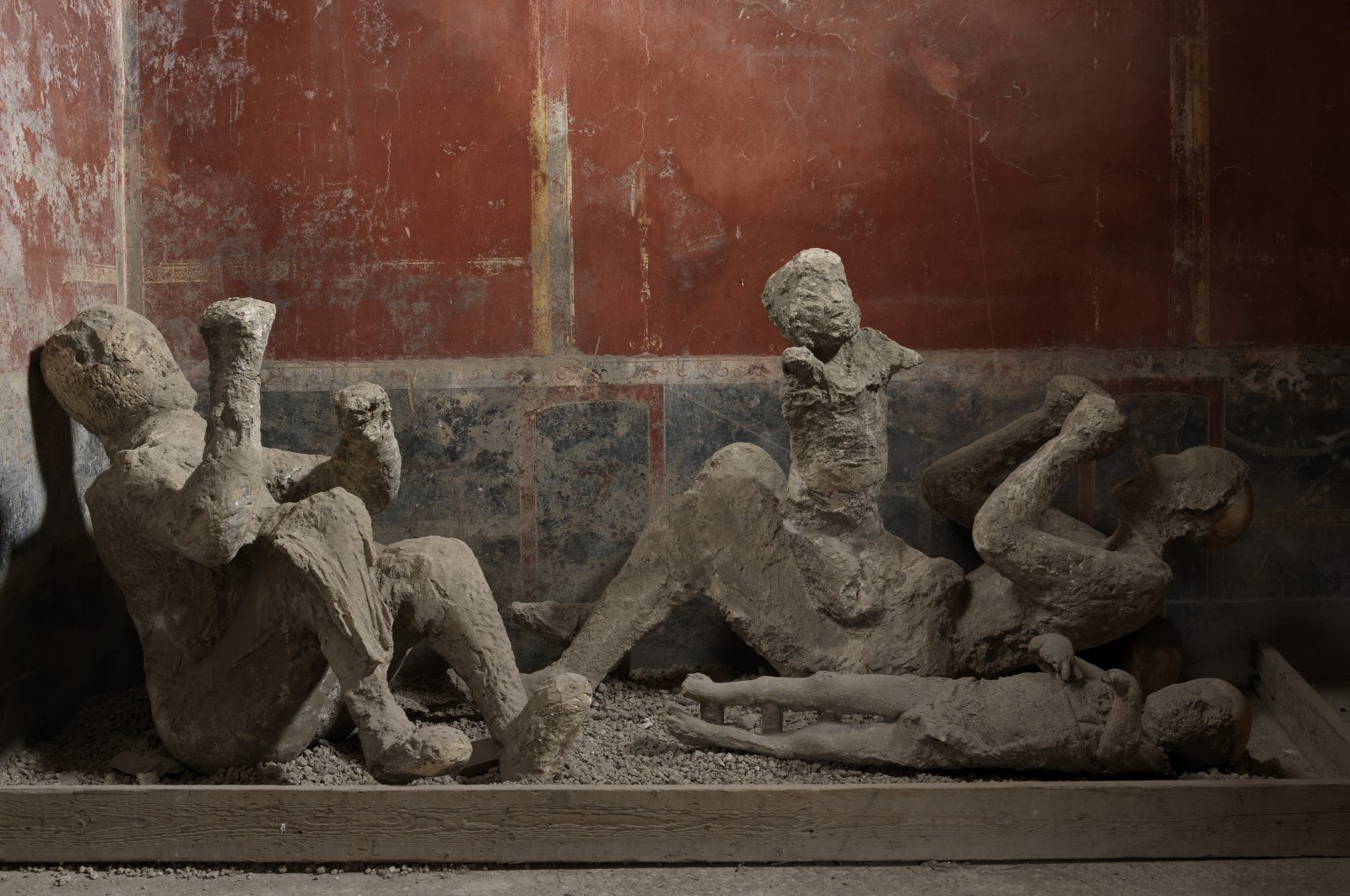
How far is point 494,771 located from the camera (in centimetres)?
364

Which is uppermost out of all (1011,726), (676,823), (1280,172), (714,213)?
(1280,172)

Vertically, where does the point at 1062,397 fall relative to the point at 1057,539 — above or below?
above

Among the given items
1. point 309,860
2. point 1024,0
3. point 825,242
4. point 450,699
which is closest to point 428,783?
point 309,860

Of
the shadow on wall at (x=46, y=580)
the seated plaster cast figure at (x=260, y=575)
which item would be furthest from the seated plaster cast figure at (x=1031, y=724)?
the shadow on wall at (x=46, y=580)

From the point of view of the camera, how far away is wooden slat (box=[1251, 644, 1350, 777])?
12.0ft

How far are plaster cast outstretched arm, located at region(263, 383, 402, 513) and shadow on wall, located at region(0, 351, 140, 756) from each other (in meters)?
0.72

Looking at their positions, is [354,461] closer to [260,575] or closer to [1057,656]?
[260,575]

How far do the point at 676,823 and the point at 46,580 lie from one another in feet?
7.22

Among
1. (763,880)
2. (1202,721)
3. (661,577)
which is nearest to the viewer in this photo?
(763,880)

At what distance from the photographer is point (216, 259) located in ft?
15.1

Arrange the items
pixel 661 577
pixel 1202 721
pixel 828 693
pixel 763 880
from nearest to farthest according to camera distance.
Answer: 1. pixel 763 880
2. pixel 1202 721
3. pixel 828 693
4. pixel 661 577

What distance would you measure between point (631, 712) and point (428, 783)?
34.0 inches

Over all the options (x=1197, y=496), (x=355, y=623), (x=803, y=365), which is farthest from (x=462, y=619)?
(x=1197, y=496)

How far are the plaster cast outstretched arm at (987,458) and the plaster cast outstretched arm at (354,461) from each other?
1.84 m
